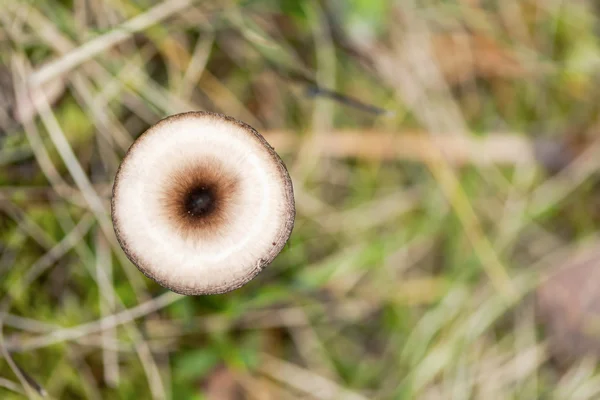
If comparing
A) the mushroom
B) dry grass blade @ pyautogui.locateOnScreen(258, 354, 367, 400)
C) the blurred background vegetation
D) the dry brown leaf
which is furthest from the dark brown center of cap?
the dry brown leaf

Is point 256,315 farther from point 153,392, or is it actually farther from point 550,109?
point 550,109

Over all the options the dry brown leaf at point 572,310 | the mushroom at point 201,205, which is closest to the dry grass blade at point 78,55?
the mushroom at point 201,205

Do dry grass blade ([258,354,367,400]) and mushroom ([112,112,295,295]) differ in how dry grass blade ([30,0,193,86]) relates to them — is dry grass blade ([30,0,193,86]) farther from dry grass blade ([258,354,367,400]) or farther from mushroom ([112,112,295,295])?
dry grass blade ([258,354,367,400])

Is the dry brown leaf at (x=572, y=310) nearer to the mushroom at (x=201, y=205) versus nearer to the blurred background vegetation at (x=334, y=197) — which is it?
the blurred background vegetation at (x=334, y=197)

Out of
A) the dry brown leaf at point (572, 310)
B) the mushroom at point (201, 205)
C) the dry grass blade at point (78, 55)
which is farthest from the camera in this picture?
the dry brown leaf at point (572, 310)

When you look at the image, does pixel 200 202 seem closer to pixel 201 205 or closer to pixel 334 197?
pixel 201 205

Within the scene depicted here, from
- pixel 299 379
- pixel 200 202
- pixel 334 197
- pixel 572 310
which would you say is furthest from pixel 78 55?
pixel 572 310

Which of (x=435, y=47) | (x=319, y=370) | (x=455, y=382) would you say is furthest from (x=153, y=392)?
(x=435, y=47)
